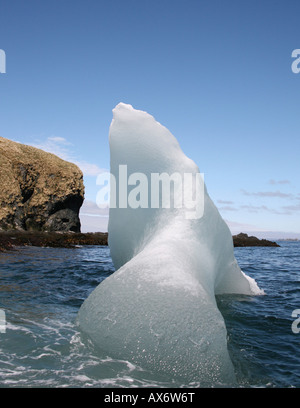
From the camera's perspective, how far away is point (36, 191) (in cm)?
4691

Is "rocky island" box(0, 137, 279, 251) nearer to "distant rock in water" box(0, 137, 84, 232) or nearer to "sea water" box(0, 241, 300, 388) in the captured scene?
"distant rock in water" box(0, 137, 84, 232)

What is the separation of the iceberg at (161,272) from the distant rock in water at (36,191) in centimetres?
3651

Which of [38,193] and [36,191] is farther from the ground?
[36,191]

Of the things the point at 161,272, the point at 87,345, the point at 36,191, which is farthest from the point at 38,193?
the point at 161,272

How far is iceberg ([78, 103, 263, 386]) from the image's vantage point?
3844 millimetres

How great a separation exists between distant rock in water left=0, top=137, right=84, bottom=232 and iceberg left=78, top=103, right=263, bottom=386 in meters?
36.5

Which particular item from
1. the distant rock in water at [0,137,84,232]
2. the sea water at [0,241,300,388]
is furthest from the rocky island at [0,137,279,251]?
the sea water at [0,241,300,388]

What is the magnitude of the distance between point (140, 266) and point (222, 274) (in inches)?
133

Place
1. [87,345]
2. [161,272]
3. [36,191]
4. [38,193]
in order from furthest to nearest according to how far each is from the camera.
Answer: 1. [36,191]
2. [38,193]
3. [161,272]
4. [87,345]

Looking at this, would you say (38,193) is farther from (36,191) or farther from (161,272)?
(161,272)

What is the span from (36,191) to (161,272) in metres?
45.9

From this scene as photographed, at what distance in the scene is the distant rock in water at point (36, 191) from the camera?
4184cm
